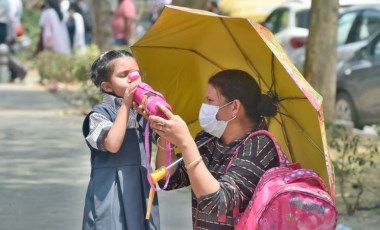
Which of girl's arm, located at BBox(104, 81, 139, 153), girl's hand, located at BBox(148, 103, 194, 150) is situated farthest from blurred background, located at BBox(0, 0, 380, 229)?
girl's hand, located at BBox(148, 103, 194, 150)

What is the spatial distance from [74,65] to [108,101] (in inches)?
469

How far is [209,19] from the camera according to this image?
177 inches

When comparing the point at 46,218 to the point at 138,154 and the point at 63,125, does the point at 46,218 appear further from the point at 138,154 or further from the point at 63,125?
the point at 63,125

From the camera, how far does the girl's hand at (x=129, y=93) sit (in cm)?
427

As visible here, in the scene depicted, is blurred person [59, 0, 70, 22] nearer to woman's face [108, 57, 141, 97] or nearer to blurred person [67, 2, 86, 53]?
blurred person [67, 2, 86, 53]

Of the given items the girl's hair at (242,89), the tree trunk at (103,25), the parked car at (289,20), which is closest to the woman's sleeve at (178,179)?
the girl's hair at (242,89)

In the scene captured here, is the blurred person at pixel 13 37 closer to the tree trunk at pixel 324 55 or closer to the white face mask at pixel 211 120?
the tree trunk at pixel 324 55

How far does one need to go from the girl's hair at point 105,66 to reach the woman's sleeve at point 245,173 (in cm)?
69

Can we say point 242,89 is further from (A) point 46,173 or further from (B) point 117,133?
(A) point 46,173

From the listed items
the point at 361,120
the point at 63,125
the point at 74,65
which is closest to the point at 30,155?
the point at 63,125

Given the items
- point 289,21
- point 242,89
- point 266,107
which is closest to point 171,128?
point 242,89

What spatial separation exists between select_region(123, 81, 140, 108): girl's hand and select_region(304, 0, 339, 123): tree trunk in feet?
23.8

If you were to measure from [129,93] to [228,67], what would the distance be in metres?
0.70

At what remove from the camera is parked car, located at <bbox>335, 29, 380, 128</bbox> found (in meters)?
13.4
